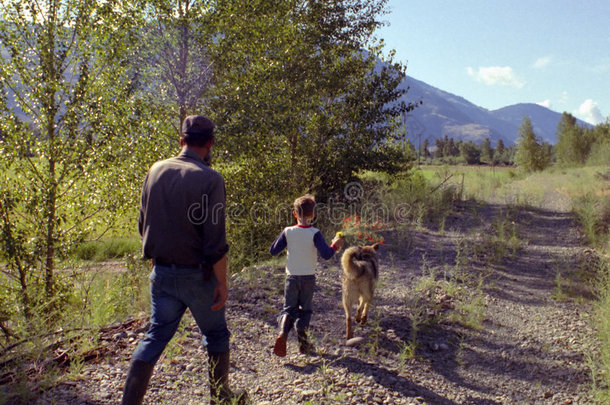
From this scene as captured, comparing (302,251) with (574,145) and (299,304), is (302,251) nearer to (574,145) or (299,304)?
(299,304)

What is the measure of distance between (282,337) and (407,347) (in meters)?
1.44

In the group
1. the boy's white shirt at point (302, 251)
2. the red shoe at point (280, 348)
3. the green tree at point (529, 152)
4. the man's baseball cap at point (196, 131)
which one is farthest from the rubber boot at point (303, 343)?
the green tree at point (529, 152)

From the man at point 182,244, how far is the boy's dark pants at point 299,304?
1528mm

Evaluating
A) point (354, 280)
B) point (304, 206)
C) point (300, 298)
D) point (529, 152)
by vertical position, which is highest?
point (529, 152)

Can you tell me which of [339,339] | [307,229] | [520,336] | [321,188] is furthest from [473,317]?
[321,188]

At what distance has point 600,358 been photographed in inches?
194

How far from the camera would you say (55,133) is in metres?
7.98

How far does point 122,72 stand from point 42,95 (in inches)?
60.4

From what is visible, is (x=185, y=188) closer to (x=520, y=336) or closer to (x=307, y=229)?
(x=307, y=229)

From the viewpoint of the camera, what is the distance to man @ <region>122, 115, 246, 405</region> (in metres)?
3.27

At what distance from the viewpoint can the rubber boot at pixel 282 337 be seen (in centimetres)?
465

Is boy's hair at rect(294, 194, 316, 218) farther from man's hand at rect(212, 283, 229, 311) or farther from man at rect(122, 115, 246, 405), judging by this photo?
man's hand at rect(212, 283, 229, 311)

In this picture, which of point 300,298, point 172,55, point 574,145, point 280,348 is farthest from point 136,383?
point 574,145

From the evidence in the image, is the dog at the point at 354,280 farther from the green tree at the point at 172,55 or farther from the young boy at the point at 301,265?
the green tree at the point at 172,55
